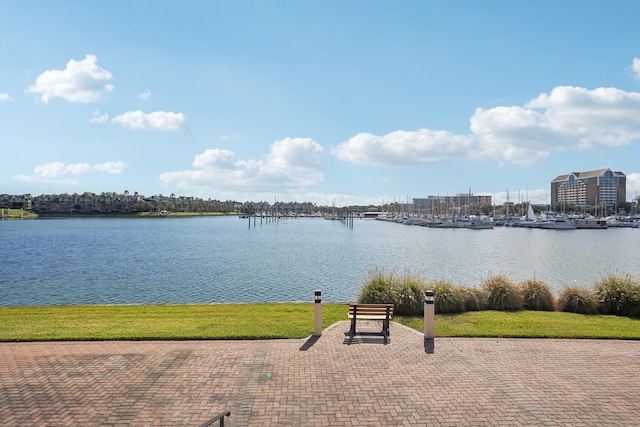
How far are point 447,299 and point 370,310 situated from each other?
4.10 m

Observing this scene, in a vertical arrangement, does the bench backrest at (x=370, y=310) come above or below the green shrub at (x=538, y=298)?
above

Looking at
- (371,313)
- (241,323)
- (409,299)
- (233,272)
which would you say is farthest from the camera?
(233,272)

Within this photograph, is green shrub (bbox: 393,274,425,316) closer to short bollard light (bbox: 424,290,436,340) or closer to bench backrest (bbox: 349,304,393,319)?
bench backrest (bbox: 349,304,393,319)

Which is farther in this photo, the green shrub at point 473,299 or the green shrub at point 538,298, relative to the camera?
the green shrub at point 538,298

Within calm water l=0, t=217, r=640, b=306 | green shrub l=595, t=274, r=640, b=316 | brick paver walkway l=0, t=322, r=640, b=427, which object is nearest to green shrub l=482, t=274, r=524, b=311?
green shrub l=595, t=274, r=640, b=316

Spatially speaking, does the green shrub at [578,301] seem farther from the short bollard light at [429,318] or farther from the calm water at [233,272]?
the short bollard light at [429,318]

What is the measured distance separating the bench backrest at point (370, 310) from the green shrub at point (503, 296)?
18.4 feet

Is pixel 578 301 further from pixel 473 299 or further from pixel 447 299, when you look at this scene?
pixel 447 299

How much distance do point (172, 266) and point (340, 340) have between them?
98.3ft

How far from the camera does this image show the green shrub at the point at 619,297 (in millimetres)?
14555

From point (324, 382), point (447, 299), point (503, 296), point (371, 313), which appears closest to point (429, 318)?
point (371, 313)

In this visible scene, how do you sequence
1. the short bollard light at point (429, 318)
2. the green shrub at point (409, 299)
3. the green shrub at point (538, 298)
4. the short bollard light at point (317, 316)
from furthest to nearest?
the green shrub at point (538, 298) < the green shrub at point (409, 299) < the short bollard light at point (317, 316) < the short bollard light at point (429, 318)

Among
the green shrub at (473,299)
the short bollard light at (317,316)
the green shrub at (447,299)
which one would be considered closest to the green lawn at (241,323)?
the short bollard light at (317,316)

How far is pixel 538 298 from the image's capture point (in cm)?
1555
